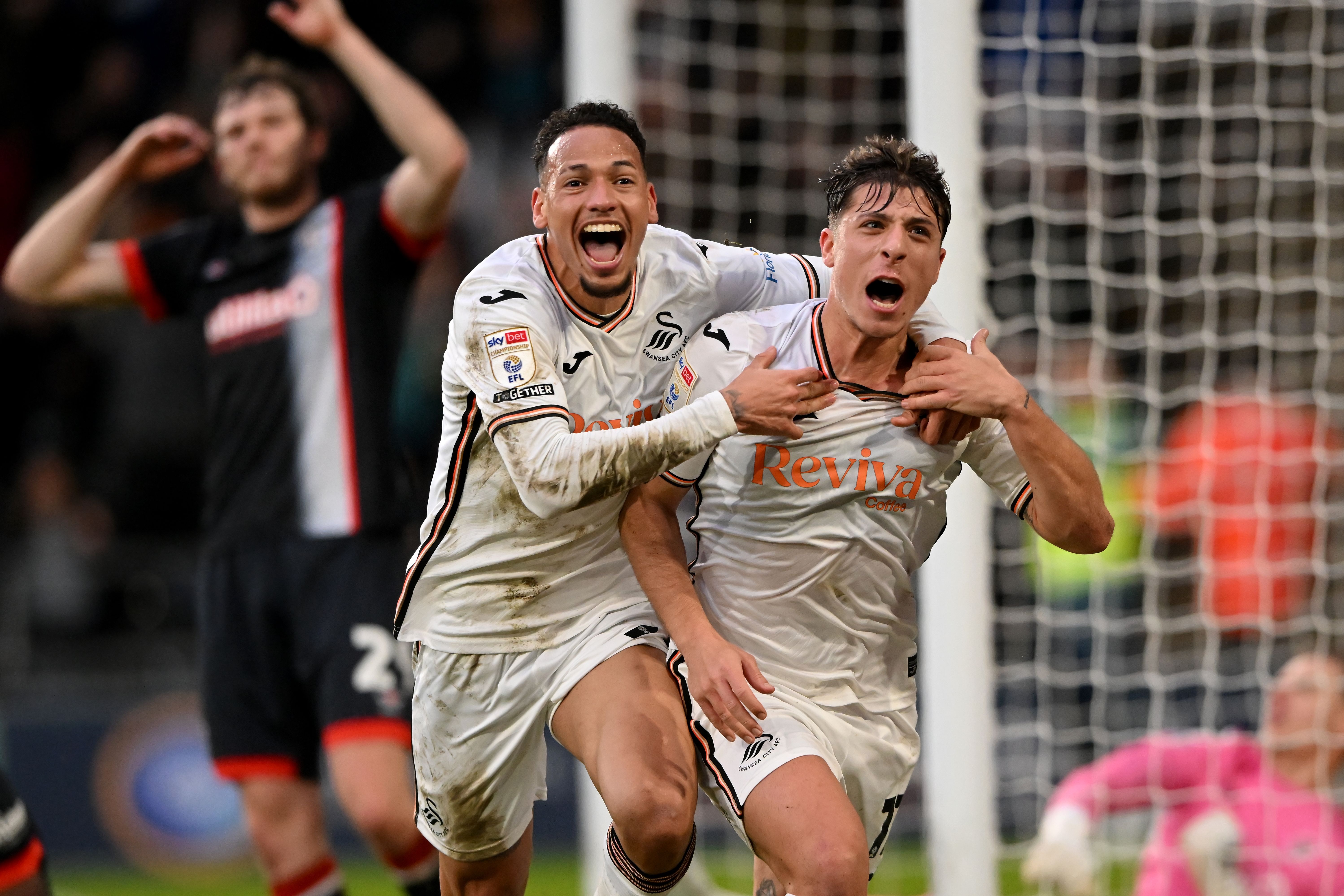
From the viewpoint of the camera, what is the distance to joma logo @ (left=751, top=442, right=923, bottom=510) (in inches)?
123

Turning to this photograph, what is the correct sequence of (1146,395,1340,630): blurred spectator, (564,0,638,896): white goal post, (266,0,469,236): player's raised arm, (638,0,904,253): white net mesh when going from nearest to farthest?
(266,0,469,236): player's raised arm → (564,0,638,896): white goal post → (1146,395,1340,630): blurred spectator → (638,0,904,253): white net mesh

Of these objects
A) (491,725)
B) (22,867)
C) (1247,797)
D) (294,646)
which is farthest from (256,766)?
(1247,797)

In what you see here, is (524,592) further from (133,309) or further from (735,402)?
(133,309)

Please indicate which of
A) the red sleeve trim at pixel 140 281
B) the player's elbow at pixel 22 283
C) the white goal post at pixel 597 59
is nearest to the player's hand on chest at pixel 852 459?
the white goal post at pixel 597 59

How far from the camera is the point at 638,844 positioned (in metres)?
3.04

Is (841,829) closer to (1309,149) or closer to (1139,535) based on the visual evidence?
(1139,535)

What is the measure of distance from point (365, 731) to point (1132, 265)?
19.3ft

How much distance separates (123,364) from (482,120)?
2.85m

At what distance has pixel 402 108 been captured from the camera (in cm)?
436

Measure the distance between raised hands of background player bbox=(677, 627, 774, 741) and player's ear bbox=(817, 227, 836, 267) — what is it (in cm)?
81

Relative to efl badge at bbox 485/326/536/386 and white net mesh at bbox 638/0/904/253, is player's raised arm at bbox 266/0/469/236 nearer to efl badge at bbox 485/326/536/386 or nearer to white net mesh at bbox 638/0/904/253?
efl badge at bbox 485/326/536/386

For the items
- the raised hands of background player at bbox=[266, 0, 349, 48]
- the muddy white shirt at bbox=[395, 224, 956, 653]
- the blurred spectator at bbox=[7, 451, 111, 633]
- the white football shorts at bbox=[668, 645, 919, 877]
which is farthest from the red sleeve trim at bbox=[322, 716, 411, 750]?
the blurred spectator at bbox=[7, 451, 111, 633]

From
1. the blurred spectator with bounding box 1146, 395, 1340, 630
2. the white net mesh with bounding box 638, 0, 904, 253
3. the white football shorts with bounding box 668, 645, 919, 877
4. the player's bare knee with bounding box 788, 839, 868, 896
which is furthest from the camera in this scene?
the white net mesh with bounding box 638, 0, 904, 253

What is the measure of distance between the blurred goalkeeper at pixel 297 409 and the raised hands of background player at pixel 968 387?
195 centimetres
